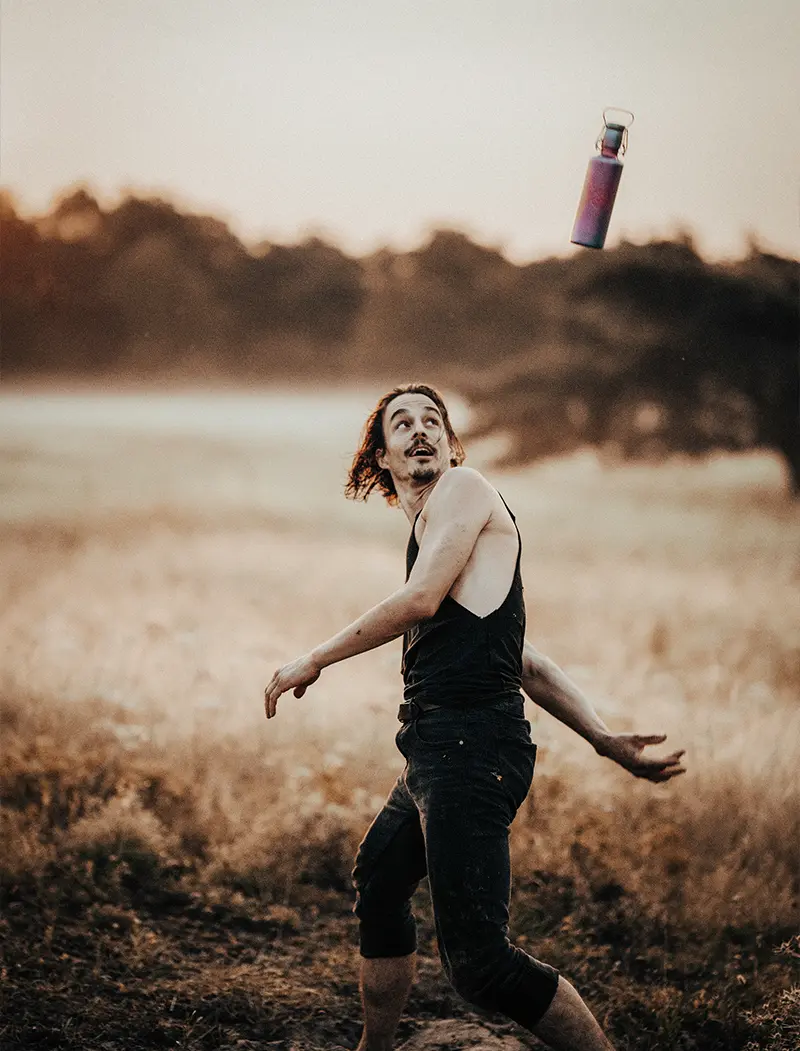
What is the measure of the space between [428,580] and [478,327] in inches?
518

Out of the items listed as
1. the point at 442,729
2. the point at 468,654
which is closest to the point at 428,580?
the point at 468,654

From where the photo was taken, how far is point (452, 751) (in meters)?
2.86

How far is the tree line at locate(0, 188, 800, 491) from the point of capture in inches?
530

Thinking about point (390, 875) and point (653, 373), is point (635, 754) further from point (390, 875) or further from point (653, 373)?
point (653, 373)

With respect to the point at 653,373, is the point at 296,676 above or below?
below

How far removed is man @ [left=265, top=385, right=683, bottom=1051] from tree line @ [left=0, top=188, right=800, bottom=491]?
10879mm

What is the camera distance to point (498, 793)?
2838 mm

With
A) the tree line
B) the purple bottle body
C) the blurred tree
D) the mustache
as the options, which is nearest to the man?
the mustache

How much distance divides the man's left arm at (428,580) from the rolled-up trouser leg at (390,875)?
1.61 feet

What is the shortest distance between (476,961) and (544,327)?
46.0 ft

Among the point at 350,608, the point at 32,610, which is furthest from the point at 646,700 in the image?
the point at 32,610

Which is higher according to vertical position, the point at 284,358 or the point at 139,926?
the point at 284,358

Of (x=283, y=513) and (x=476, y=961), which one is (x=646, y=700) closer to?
(x=476, y=961)

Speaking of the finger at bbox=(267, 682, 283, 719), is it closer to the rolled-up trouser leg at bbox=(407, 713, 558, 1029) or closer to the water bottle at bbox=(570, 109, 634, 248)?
the rolled-up trouser leg at bbox=(407, 713, 558, 1029)
